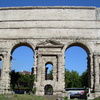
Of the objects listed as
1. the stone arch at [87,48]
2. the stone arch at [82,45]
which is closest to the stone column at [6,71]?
the stone arch at [82,45]

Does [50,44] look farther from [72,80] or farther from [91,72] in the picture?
[72,80]

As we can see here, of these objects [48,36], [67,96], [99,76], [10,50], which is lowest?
[67,96]

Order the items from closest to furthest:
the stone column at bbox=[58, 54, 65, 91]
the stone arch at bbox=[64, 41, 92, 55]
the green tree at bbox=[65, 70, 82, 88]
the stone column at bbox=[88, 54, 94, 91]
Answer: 1. the stone column at bbox=[58, 54, 65, 91]
2. the stone column at bbox=[88, 54, 94, 91]
3. the stone arch at bbox=[64, 41, 92, 55]
4. the green tree at bbox=[65, 70, 82, 88]

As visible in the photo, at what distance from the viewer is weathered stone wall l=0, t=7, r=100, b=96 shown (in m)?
32.1

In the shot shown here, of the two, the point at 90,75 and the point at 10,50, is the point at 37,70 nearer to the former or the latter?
the point at 10,50

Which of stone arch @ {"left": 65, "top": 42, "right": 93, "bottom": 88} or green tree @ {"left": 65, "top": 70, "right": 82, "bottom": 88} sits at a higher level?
stone arch @ {"left": 65, "top": 42, "right": 93, "bottom": 88}

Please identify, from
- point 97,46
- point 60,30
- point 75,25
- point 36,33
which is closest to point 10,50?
point 36,33

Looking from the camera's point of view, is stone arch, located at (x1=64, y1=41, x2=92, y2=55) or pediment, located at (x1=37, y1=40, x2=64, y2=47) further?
stone arch, located at (x1=64, y1=41, x2=92, y2=55)

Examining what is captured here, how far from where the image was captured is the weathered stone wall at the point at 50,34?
32.1 metres

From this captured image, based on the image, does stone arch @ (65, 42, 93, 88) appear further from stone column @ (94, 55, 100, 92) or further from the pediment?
the pediment

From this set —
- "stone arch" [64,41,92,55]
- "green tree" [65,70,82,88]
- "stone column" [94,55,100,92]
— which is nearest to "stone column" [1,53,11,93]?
"stone arch" [64,41,92,55]

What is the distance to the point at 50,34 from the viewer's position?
33.1 metres

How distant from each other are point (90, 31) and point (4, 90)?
15.0 meters

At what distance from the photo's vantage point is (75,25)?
1313 inches
